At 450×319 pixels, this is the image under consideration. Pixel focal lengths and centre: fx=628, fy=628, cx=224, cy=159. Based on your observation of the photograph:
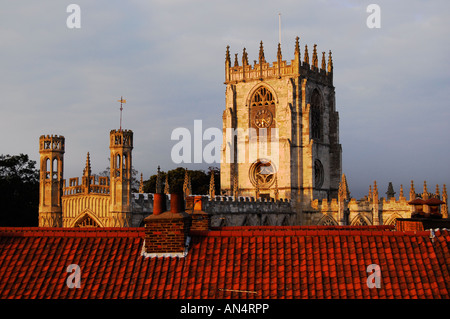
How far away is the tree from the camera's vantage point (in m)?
51.4

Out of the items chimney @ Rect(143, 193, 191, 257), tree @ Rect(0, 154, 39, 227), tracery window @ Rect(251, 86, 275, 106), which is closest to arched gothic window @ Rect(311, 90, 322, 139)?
tracery window @ Rect(251, 86, 275, 106)

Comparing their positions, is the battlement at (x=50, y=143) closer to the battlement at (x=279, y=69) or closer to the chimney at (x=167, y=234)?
the chimney at (x=167, y=234)

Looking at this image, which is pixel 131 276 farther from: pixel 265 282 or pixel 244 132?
pixel 244 132

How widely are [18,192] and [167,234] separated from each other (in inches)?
1756

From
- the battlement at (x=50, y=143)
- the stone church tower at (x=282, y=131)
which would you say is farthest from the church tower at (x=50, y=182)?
the stone church tower at (x=282, y=131)

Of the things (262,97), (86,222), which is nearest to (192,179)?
(262,97)

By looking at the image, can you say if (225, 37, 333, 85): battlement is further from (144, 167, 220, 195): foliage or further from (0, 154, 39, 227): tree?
(0, 154, 39, 227): tree

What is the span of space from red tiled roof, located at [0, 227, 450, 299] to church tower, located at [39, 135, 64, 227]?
2146 centimetres

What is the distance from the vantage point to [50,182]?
36.6 m

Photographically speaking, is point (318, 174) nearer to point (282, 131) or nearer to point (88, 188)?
point (282, 131)

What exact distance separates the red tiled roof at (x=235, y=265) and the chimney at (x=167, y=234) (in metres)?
0.20

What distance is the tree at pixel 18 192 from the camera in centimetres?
5144
